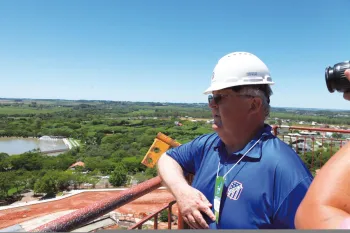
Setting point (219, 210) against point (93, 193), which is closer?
point (219, 210)

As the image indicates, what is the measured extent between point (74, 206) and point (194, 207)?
1517 centimetres

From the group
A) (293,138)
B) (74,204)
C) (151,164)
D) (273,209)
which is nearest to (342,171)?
(273,209)

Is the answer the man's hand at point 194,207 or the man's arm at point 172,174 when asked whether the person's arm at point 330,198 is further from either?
the man's arm at point 172,174

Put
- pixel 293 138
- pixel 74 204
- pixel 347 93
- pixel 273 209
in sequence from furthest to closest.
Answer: pixel 74 204 → pixel 293 138 → pixel 273 209 → pixel 347 93

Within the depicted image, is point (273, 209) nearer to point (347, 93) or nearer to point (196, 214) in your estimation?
point (196, 214)

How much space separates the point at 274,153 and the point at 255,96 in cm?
31

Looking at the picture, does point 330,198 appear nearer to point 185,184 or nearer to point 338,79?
point 338,79

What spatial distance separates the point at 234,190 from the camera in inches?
47.3

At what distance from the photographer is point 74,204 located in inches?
590

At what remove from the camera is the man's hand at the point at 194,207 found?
1242 millimetres

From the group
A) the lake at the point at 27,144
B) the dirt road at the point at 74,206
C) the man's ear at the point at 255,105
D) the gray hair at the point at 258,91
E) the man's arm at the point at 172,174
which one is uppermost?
the gray hair at the point at 258,91

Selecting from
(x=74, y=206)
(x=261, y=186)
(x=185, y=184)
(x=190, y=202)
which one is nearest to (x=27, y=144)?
(x=74, y=206)

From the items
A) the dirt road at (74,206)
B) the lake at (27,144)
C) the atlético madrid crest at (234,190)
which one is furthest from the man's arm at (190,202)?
the lake at (27,144)

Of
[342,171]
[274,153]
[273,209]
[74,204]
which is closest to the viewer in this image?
[342,171]
